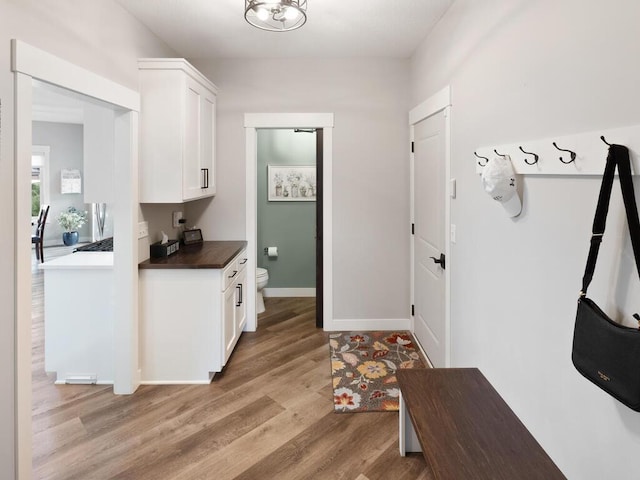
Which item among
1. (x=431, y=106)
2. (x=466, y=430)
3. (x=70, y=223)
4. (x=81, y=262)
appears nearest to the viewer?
(x=466, y=430)

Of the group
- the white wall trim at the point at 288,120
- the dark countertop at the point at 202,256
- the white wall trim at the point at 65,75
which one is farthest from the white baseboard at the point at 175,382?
the white wall trim at the point at 288,120

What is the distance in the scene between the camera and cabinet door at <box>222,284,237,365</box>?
294cm

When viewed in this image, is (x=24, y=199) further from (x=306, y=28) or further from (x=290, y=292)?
(x=290, y=292)

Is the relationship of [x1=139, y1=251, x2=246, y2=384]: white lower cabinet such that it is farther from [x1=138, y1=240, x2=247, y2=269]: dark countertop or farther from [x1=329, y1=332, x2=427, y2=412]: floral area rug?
[x1=329, y1=332, x2=427, y2=412]: floral area rug

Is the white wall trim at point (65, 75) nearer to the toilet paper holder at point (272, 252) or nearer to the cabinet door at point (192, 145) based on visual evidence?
the cabinet door at point (192, 145)

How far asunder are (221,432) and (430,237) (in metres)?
1.98

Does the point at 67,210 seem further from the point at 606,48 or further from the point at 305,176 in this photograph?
the point at 606,48

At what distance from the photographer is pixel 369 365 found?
123 inches

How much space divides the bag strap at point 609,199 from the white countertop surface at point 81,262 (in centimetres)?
267

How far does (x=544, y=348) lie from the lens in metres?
1.50

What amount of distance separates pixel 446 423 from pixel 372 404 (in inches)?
39.0

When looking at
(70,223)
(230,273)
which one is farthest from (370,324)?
(70,223)

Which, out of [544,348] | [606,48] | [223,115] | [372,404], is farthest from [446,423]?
[223,115]

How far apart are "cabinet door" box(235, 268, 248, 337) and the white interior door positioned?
5.09ft
